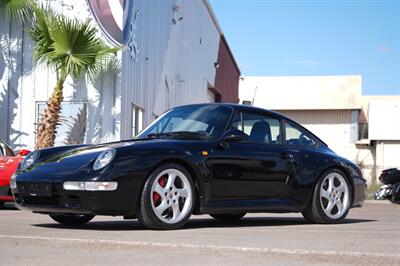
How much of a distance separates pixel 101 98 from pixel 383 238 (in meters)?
13.0

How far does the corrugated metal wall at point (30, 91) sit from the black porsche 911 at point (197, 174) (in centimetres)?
1039

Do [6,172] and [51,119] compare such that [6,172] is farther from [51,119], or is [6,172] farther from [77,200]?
[51,119]

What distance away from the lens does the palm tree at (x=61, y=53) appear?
16.8m

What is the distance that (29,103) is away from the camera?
1889cm

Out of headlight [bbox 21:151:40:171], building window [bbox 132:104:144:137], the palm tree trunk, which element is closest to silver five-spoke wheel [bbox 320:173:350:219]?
headlight [bbox 21:151:40:171]

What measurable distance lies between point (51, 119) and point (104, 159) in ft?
36.8

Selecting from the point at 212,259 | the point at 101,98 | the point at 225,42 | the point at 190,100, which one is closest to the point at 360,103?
the point at 225,42

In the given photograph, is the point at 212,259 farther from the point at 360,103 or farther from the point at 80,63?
the point at 360,103

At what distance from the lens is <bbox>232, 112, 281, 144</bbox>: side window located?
7.51 m

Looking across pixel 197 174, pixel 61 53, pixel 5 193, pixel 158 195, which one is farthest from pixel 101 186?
pixel 61 53

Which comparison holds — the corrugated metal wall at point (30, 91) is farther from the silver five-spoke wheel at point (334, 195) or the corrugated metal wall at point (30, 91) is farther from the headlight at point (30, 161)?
the headlight at point (30, 161)

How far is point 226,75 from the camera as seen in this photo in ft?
134

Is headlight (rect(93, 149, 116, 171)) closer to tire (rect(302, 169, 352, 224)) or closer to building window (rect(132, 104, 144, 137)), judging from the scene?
tire (rect(302, 169, 352, 224))

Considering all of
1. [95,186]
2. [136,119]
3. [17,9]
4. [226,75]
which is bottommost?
[95,186]
